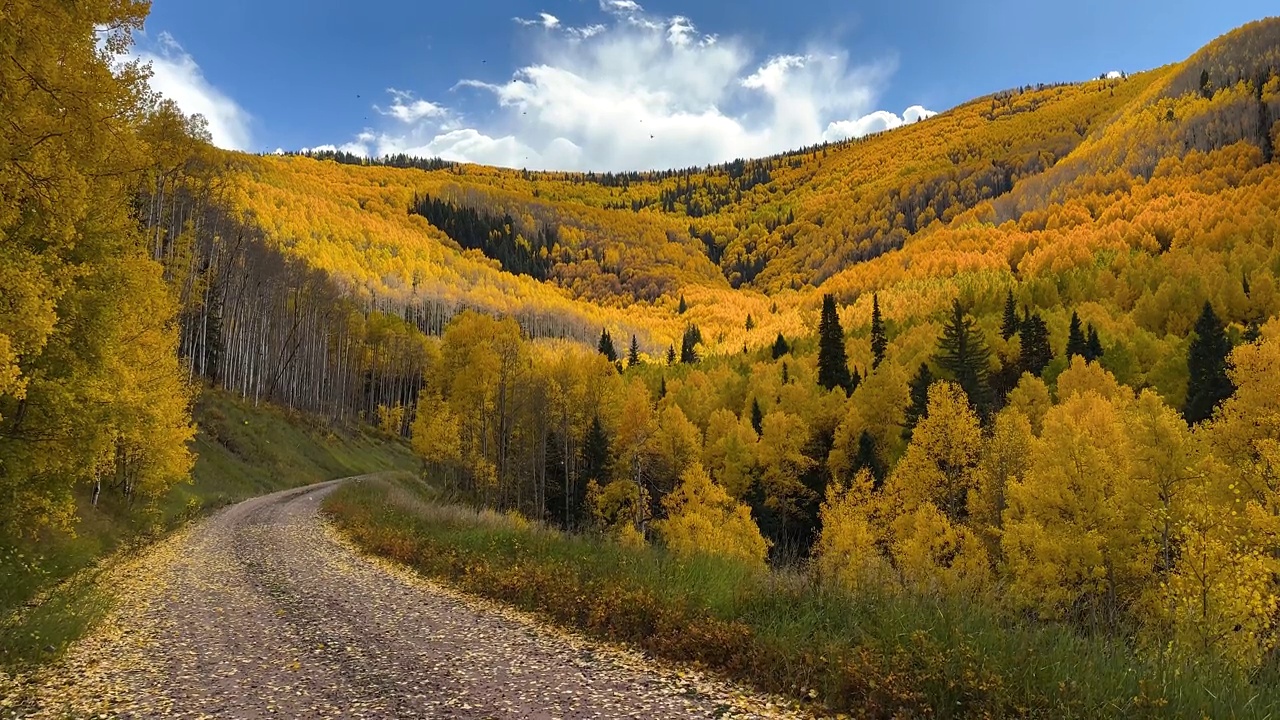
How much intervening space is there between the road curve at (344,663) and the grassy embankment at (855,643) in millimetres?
621

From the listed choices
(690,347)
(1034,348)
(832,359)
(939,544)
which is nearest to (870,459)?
(939,544)

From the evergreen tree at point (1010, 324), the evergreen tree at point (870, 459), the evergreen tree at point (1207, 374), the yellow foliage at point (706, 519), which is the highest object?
the evergreen tree at point (1010, 324)

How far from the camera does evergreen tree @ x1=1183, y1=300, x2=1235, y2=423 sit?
2156 inches

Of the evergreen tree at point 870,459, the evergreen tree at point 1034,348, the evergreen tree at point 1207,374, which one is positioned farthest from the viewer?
the evergreen tree at point 1034,348

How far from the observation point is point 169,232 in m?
37.9

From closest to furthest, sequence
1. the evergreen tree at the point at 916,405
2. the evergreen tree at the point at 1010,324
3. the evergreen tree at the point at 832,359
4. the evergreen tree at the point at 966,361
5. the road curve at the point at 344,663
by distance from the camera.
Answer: the road curve at the point at 344,663 < the evergreen tree at the point at 916,405 < the evergreen tree at the point at 966,361 < the evergreen tree at the point at 832,359 < the evergreen tree at the point at 1010,324

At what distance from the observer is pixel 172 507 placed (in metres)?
29.4

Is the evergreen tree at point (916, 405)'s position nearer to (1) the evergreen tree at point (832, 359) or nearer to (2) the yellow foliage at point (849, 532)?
(2) the yellow foliage at point (849, 532)

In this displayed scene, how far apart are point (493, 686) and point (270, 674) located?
10.8 feet

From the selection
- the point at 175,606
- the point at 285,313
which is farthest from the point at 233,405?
the point at 175,606

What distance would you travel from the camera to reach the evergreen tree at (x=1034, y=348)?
273 ft

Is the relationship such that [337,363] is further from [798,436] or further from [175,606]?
[175,606]

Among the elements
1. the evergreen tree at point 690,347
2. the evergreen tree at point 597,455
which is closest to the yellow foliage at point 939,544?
the evergreen tree at point 597,455

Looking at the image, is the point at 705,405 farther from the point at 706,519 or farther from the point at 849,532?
the point at 849,532
